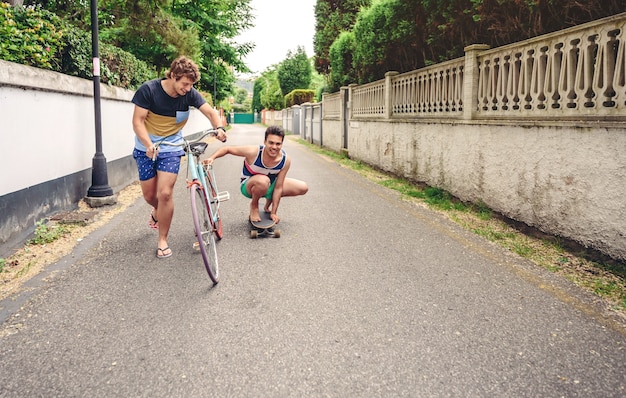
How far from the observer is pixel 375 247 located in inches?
214

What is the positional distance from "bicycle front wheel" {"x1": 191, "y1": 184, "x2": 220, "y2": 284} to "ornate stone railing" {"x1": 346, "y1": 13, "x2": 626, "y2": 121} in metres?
3.88

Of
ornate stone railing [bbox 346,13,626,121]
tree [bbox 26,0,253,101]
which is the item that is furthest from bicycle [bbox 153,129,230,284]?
tree [bbox 26,0,253,101]

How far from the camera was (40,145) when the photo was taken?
240 inches

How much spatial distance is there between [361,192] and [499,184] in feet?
10.2

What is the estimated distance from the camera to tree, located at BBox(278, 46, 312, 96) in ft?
166

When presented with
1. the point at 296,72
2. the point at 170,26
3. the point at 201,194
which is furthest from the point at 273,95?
the point at 201,194

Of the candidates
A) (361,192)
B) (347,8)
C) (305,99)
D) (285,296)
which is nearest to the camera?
(285,296)

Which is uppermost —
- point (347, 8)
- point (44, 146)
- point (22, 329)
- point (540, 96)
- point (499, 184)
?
point (347, 8)

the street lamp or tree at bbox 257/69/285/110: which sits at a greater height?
tree at bbox 257/69/285/110

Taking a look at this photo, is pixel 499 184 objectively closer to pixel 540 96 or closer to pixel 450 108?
pixel 540 96

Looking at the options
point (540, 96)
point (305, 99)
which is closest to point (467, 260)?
point (540, 96)

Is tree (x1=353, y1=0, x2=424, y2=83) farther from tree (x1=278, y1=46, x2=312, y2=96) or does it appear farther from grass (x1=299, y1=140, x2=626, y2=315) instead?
tree (x1=278, y1=46, x2=312, y2=96)

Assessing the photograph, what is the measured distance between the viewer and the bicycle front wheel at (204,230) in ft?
13.3

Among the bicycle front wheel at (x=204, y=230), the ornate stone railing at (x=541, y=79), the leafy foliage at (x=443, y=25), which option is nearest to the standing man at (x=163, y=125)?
the bicycle front wheel at (x=204, y=230)
